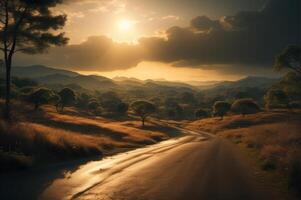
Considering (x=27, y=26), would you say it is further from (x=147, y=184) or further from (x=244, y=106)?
(x=244, y=106)

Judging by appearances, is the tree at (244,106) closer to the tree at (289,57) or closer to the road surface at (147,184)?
the tree at (289,57)

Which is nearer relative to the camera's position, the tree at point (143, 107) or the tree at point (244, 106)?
the tree at point (143, 107)

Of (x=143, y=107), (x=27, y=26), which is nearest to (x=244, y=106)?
(x=143, y=107)

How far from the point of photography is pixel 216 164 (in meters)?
22.2

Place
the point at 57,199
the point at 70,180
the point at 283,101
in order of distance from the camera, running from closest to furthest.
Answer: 1. the point at 57,199
2. the point at 70,180
3. the point at 283,101

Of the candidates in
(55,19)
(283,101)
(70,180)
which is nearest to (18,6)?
(55,19)

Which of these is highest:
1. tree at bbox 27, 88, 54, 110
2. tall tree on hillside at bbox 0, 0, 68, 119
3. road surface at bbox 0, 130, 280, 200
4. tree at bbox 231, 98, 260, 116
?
tall tree on hillside at bbox 0, 0, 68, 119

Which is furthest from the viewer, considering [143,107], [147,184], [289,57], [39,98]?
[143,107]

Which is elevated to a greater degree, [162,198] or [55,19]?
[55,19]

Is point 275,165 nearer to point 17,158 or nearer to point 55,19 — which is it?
point 17,158

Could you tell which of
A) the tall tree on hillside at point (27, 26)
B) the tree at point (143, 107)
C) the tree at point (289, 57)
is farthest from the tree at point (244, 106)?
the tall tree on hillside at point (27, 26)

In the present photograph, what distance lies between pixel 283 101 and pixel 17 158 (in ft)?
329

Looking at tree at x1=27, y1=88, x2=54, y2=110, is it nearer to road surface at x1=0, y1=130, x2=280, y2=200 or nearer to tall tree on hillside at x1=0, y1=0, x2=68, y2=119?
tall tree on hillside at x1=0, y1=0, x2=68, y2=119

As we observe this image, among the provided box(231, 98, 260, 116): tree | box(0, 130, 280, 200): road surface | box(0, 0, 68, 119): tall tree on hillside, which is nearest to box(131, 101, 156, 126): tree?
box(231, 98, 260, 116): tree
